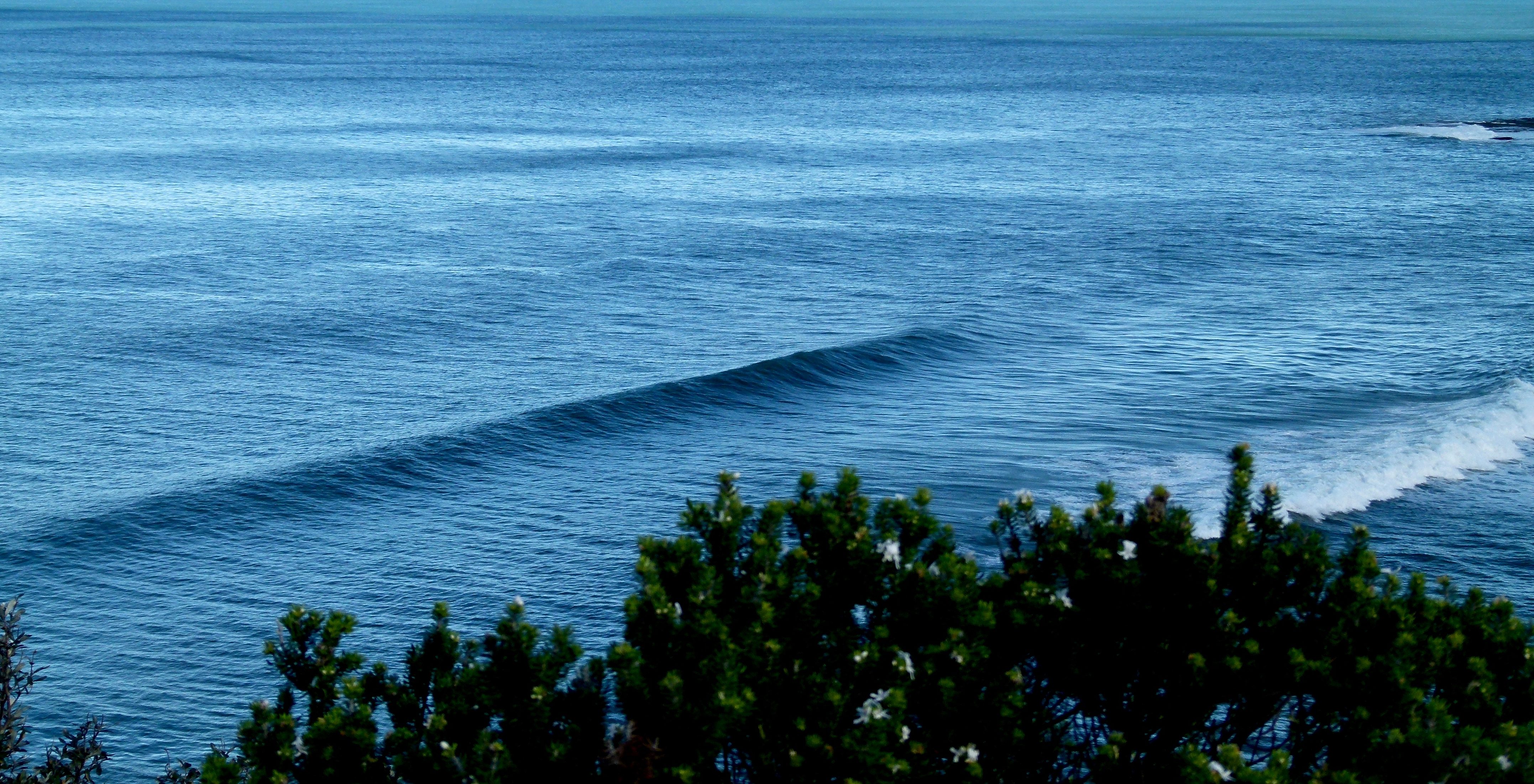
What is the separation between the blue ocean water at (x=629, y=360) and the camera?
22.5 meters

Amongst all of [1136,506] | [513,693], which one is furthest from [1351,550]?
[513,693]

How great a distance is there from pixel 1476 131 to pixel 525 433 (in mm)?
72819

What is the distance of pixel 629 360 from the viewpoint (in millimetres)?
33344

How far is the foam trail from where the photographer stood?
969 inches

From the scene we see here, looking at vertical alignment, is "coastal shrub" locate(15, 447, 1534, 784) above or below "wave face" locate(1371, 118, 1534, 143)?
below

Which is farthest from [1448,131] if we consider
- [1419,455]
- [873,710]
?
[873,710]

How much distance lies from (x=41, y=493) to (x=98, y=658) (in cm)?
608

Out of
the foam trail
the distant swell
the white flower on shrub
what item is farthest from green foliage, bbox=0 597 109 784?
the foam trail

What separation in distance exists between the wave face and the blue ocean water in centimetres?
814

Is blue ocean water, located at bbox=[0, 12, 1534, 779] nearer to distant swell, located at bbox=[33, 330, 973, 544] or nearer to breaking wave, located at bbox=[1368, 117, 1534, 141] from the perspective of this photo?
distant swell, located at bbox=[33, 330, 973, 544]

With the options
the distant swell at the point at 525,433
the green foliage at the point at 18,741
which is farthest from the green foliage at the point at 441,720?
the distant swell at the point at 525,433

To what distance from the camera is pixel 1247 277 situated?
4303 centimetres

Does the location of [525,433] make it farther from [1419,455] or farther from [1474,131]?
Result: [1474,131]

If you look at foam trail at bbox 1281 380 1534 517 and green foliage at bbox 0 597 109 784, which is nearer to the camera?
green foliage at bbox 0 597 109 784
